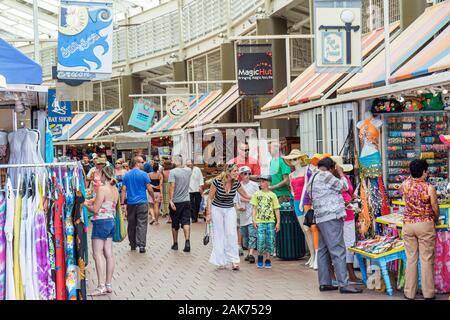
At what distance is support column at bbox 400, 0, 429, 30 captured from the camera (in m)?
13.3

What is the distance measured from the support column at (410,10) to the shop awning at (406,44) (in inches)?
15.3

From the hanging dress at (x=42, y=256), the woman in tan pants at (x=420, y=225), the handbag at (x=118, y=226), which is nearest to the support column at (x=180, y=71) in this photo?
the handbag at (x=118, y=226)

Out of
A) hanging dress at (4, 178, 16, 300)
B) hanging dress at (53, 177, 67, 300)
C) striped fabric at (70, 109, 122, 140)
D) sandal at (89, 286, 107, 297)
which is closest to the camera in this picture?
hanging dress at (4, 178, 16, 300)

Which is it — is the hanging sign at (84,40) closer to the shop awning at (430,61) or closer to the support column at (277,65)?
the shop awning at (430,61)

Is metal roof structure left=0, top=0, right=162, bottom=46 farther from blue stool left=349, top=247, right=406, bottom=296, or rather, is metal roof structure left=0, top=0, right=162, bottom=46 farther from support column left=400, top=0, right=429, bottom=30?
blue stool left=349, top=247, right=406, bottom=296

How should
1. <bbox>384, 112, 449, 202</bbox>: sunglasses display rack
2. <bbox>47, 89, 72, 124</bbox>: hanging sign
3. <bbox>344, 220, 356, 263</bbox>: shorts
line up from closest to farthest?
<bbox>344, 220, 356, 263</bbox>: shorts → <bbox>384, 112, 449, 202</bbox>: sunglasses display rack → <bbox>47, 89, 72, 124</bbox>: hanging sign

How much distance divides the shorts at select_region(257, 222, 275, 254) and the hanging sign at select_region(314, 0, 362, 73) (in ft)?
7.95

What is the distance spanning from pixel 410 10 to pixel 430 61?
3.65 m

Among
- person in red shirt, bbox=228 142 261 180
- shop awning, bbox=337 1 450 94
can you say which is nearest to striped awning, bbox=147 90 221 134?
person in red shirt, bbox=228 142 261 180

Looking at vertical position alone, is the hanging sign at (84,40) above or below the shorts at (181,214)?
above

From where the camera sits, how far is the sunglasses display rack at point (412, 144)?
11.0m

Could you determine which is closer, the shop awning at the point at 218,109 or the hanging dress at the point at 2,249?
the hanging dress at the point at 2,249

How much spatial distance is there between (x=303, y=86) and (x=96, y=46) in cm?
633

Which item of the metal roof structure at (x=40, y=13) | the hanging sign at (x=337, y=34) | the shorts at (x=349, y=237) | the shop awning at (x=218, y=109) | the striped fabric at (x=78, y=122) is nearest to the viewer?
the shorts at (x=349, y=237)
